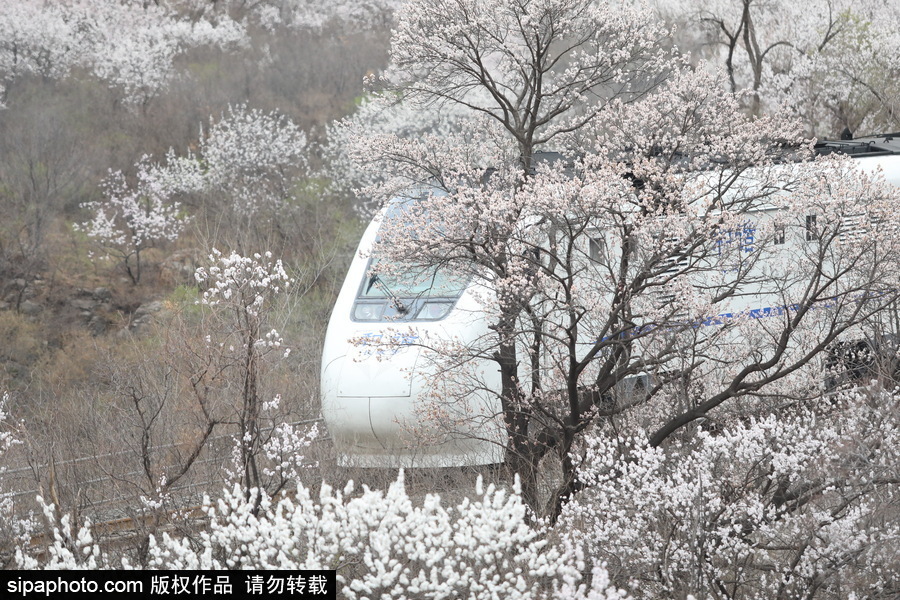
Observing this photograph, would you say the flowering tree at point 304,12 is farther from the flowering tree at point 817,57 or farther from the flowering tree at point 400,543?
the flowering tree at point 400,543

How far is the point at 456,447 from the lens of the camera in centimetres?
1034

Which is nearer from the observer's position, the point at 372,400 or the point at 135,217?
the point at 372,400

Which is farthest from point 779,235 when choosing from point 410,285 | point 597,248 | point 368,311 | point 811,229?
point 368,311

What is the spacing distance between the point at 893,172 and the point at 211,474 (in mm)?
9296

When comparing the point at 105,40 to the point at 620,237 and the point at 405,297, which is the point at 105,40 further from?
the point at 620,237

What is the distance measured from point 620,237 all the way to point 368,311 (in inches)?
133

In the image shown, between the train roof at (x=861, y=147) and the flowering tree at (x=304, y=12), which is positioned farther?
the flowering tree at (x=304, y=12)

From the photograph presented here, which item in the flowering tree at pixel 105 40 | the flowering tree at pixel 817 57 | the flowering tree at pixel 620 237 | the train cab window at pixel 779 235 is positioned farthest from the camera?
the flowering tree at pixel 105 40

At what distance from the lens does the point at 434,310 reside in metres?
10.4

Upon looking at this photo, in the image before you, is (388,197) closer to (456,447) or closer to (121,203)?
(456,447)

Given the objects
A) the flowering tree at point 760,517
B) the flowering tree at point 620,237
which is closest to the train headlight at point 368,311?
the flowering tree at point 620,237

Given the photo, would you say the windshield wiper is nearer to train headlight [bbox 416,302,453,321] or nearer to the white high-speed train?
the white high-speed train

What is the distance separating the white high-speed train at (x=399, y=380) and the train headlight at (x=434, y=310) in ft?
0.04

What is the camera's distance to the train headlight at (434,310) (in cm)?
1034
